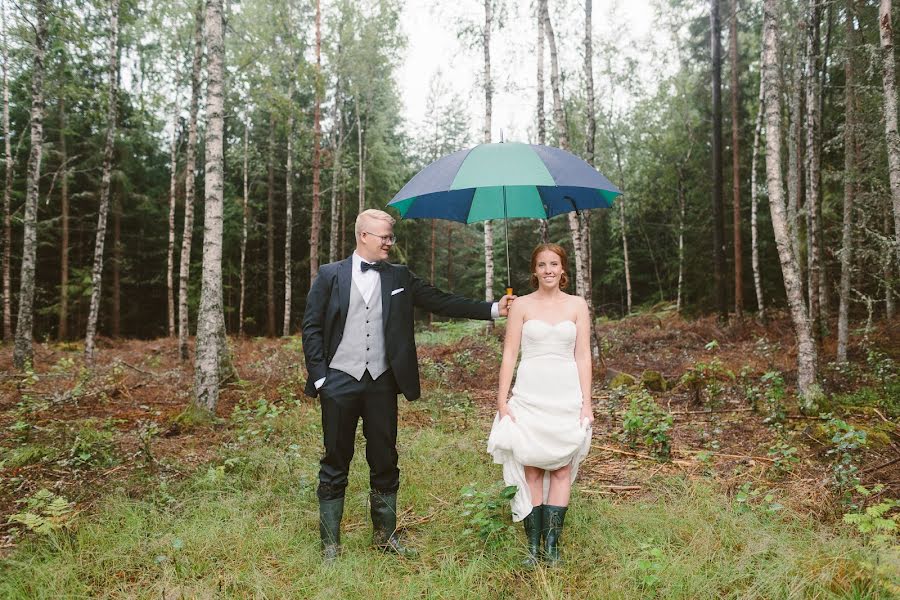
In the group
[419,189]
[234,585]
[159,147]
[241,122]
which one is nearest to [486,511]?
[234,585]

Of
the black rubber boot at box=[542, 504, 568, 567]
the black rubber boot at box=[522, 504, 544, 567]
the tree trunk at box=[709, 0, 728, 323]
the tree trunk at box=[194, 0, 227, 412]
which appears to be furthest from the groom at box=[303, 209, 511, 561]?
the tree trunk at box=[709, 0, 728, 323]

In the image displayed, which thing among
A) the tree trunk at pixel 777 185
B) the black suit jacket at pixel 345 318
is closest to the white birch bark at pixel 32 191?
the black suit jacket at pixel 345 318

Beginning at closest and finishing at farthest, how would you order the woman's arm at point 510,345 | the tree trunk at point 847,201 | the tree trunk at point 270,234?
the woman's arm at point 510,345, the tree trunk at point 847,201, the tree trunk at point 270,234

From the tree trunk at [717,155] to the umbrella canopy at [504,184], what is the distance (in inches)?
459

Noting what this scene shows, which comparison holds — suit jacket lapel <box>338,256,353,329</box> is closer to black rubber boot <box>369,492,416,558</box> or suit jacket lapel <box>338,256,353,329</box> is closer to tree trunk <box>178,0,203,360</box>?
black rubber boot <box>369,492,416,558</box>

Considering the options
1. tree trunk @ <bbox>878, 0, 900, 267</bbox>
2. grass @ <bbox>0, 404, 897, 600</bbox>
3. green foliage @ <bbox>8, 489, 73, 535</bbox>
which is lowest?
grass @ <bbox>0, 404, 897, 600</bbox>

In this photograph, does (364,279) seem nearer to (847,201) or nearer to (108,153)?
(847,201)

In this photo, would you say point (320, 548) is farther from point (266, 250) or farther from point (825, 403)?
point (266, 250)

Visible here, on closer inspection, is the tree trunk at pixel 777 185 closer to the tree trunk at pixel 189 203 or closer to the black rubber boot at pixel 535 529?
the black rubber boot at pixel 535 529

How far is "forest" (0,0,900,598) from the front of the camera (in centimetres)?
337

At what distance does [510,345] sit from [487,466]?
2.15 meters

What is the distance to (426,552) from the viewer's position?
11.8 feet

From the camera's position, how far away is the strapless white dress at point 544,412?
11.0 ft

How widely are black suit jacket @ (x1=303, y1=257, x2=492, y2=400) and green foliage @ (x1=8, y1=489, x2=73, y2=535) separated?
1.95 metres
